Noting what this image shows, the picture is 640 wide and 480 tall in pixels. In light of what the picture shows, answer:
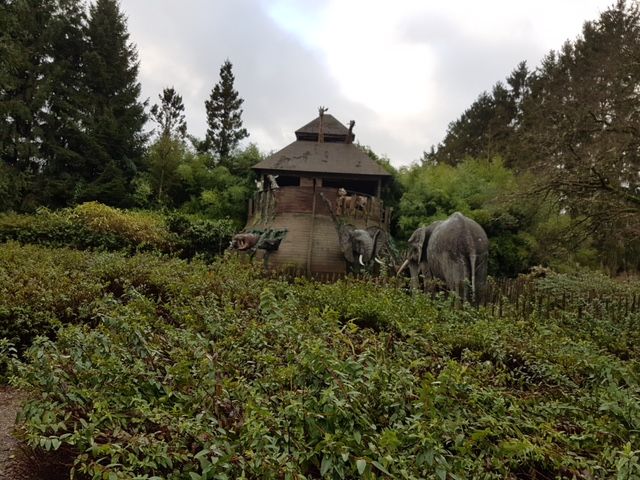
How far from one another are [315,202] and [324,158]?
3.62 meters

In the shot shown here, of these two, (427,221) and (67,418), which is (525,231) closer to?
(427,221)

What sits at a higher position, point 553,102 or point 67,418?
point 553,102

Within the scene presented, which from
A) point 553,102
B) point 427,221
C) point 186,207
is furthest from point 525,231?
point 186,207

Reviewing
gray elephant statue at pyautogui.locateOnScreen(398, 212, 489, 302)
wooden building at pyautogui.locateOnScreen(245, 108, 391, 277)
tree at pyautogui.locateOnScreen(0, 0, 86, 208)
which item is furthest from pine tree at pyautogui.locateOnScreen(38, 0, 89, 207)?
gray elephant statue at pyautogui.locateOnScreen(398, 212, 489, 302)

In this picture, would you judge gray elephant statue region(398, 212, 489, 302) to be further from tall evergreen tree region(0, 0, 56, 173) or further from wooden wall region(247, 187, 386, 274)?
tall evergreen tree region(0, 0, 56, 173)

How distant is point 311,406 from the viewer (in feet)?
9.02

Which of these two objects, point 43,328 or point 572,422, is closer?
point 572,422

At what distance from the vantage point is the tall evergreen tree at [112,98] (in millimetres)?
27391

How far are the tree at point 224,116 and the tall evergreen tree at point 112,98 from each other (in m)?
7.47

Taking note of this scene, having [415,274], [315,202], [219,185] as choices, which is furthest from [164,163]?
[415,274]

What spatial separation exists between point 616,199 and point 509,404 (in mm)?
7809

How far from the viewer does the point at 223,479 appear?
219 centimetres

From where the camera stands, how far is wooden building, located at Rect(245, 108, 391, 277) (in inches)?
773

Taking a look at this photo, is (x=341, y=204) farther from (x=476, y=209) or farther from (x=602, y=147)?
(x=602, y=147)
